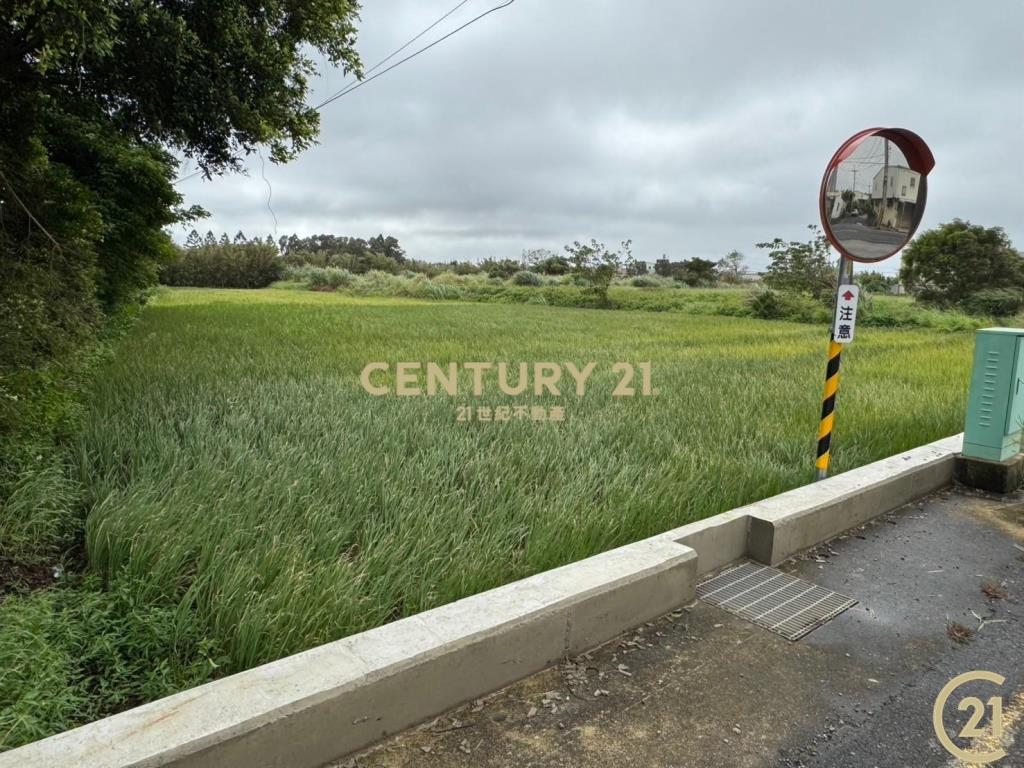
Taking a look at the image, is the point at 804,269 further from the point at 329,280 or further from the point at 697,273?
the point at 329,280

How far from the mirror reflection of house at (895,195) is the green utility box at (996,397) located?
3.65 ft

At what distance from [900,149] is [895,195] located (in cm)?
26

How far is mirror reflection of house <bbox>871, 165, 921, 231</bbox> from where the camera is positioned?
11.0ft

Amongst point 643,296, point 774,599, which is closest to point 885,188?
point 774,599

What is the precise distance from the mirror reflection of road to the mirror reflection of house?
0.05m

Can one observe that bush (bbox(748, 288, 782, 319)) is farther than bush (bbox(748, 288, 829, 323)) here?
Yes

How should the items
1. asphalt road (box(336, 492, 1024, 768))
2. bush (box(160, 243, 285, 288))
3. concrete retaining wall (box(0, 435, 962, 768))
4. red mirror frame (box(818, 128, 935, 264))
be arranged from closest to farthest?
concrete retaining wall (box(0, 435, 962, 768))
asphalt road (box(336, 492, 1024, 768))
red mirror frame (box(818, 128, 935, 264))
bush (box(160, 243, 285, 288))

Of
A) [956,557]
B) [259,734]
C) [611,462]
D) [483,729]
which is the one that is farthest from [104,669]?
[956,557]

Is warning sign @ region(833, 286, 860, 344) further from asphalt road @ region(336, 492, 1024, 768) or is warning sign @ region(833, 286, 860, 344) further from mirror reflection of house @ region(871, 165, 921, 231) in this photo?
asphalt road @ region(336, 492, 1024, 768)

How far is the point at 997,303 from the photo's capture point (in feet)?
65.4

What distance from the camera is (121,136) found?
6543 millimetres

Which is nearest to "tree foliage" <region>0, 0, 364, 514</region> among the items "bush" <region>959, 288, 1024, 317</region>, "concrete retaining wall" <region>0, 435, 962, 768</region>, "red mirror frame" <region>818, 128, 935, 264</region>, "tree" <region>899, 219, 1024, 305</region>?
"concrete retaining wall" <region>0, 435, 962, 768</region>

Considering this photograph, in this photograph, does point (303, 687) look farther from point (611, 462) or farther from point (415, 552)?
point (611, 462)

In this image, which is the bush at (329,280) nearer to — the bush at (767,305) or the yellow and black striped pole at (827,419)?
the bush at (767,305)
